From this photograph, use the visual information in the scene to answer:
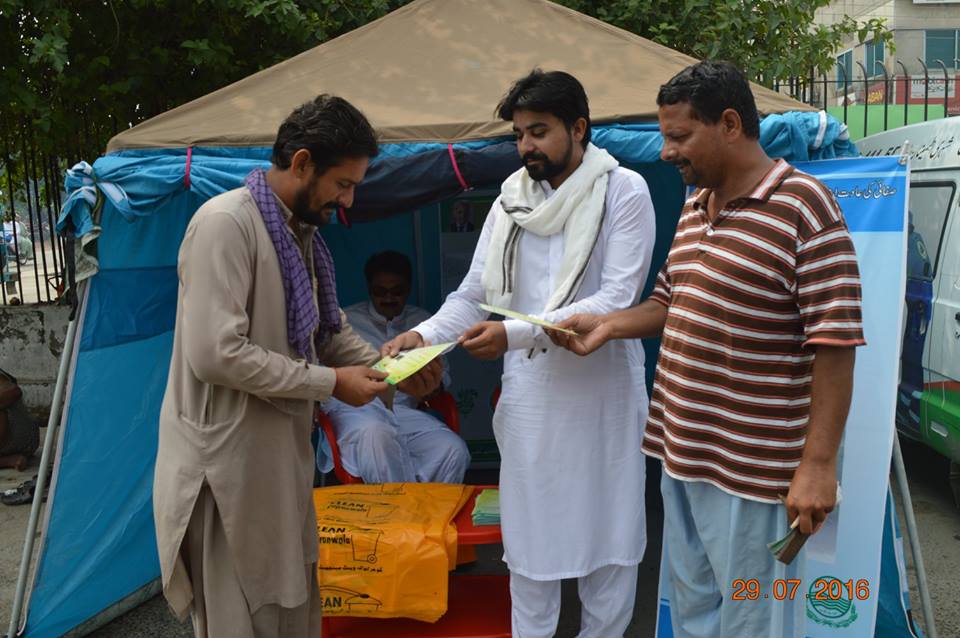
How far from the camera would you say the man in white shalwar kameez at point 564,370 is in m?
2.90

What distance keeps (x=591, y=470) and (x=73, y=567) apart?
218 centimetres

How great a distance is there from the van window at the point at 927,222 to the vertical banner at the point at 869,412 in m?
2.38

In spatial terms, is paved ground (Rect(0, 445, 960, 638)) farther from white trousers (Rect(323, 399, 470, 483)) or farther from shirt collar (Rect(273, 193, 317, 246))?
shirt collar (Rect(273, 193, 317, 246))

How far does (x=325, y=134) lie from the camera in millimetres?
2406

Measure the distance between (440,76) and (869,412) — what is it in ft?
7.76

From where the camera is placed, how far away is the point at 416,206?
12.1 feet

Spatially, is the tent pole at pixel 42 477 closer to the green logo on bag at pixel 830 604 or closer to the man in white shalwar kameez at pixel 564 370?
the man in white shalwar kameez at pixel 564 370

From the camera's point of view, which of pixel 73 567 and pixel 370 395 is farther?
pixel 73 567

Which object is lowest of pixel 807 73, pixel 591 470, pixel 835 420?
pixel 591 470

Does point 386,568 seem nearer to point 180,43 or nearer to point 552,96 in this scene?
point 552,96

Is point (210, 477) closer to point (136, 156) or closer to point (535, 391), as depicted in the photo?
point (535, 391)

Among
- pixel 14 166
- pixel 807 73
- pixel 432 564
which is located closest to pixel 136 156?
pixel 432 564

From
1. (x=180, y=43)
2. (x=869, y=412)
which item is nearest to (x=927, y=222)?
(x=869, y=412)

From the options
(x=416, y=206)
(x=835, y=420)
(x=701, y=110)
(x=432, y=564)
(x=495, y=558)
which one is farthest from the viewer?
(x=495, y=558)
